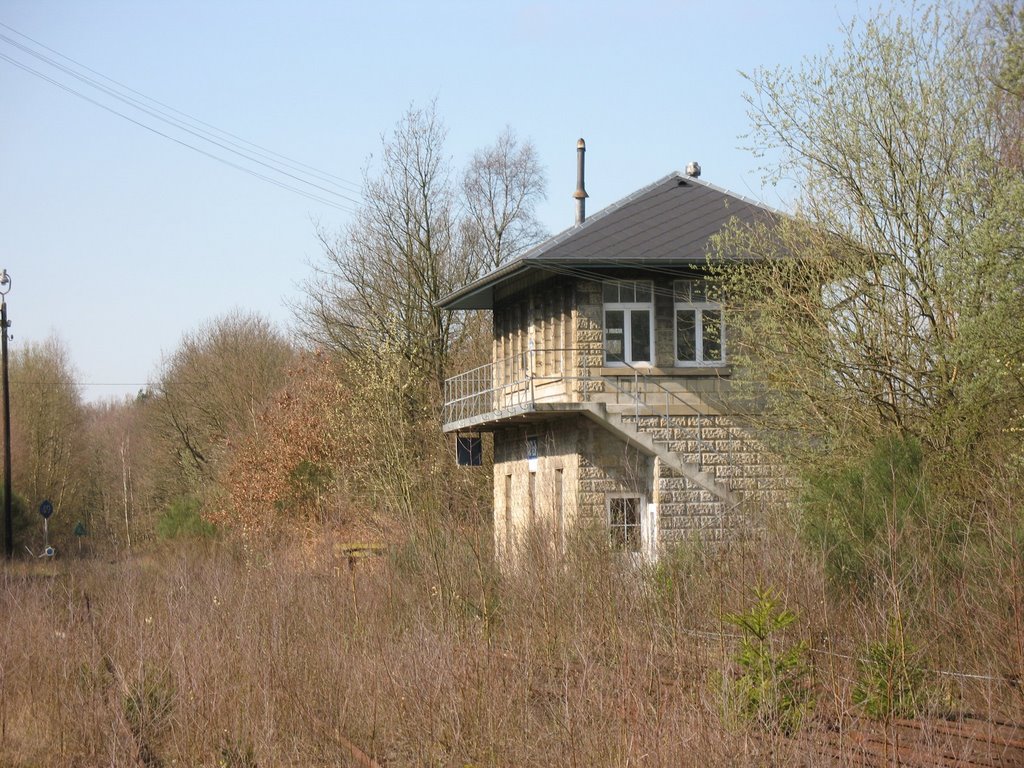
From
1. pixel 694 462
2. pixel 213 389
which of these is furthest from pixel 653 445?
pixel 213 389

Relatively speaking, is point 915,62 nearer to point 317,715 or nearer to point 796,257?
point 796,257

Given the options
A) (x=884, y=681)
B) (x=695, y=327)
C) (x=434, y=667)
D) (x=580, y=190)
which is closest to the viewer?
(x=884, y=681)

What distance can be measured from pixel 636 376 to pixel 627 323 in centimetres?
153

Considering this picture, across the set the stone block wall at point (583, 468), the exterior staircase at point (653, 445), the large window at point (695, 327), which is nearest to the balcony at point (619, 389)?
the exterior staircase at point (653, 445)

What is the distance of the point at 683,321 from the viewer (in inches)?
1046

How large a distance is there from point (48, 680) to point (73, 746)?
2220mm

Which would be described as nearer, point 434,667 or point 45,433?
point 434,667

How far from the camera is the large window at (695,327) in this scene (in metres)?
26.2

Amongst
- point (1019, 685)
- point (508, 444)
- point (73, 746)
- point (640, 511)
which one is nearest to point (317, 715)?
point (73, 746)

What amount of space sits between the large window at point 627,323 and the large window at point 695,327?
2.16 feet

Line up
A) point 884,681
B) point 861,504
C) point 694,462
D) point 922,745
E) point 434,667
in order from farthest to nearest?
1. point 694,462
2. point 861,504
3. point 434,667
4. point 884,681
5. point 922,745

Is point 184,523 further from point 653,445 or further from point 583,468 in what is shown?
point 653,445

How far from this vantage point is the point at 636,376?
25.5 m

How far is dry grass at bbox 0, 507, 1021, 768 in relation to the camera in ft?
26.9
